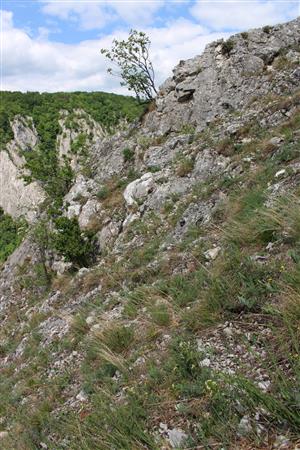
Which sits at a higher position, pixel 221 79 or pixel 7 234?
pixel 221 79

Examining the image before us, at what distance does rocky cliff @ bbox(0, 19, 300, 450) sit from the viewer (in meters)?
3.45

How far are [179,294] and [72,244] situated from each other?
33.0 ft

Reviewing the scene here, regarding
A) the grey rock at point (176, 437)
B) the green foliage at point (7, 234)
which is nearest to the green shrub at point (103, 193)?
the grey rock at point (176, 437)

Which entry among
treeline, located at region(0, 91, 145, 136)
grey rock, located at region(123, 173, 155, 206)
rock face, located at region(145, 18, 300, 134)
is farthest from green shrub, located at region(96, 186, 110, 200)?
treeline, located at region(0, 91, 145, 136)

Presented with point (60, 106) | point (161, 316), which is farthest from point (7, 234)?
point (161, 316)

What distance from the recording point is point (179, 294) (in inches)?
233

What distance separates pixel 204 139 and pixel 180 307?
11463 millimetres

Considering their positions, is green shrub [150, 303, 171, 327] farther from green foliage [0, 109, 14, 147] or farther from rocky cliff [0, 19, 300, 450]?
green foliage [0, 109, 14, 147]

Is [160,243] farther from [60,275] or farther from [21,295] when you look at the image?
[21,295]

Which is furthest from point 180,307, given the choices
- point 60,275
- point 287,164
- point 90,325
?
point 60,275

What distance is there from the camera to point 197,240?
7.95m

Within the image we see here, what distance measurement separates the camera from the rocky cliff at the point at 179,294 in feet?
11.3

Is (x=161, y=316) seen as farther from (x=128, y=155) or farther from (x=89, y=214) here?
(x=128, y=155)

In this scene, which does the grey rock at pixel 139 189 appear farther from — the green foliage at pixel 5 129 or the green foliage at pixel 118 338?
the green foliage at pixel 5 129
